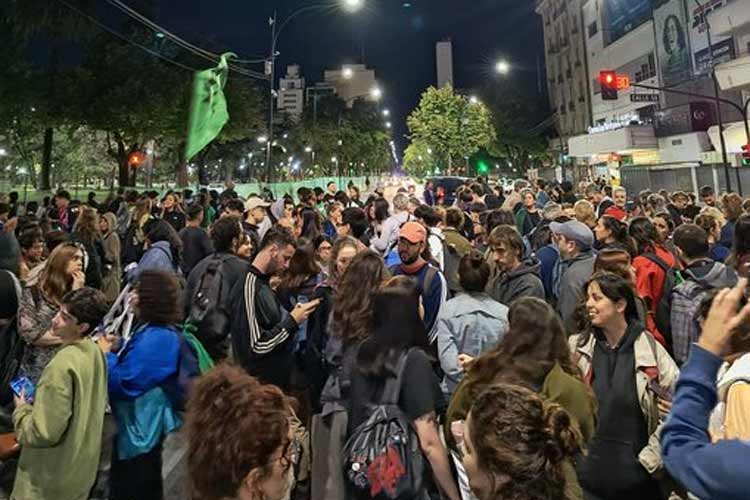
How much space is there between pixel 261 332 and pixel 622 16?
5647cm

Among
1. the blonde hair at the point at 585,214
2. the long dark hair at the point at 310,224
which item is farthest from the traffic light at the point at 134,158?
the blonde hair at the point at 585,214

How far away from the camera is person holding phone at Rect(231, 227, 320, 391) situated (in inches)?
164

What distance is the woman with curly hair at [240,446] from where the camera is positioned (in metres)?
1.93

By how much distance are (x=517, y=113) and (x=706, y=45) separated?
31032mm

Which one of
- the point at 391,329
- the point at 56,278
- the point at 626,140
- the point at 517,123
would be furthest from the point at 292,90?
the point at 391,329

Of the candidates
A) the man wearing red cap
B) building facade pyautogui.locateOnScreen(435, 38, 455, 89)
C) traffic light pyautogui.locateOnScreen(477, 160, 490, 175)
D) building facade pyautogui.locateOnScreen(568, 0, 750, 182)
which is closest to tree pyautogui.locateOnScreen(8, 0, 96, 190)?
the man wearing red cap

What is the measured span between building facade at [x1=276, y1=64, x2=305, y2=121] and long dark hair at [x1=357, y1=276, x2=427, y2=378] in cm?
17072

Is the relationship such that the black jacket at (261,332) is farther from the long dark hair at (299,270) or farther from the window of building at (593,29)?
the window of building at (593,29)

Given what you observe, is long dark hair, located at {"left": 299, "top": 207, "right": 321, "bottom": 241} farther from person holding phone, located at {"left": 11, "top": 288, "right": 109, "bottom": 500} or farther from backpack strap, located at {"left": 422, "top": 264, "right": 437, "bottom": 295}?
person holding phone, located at {"left": 11, "top": 288, "right": 109, "bottom": 500}

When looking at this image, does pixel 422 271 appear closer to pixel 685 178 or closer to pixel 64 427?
pixel 64 427

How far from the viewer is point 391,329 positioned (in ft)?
10.4

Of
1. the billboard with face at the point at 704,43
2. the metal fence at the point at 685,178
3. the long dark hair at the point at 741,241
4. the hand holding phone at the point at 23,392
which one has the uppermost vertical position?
the billboard with face at the point at 704,43

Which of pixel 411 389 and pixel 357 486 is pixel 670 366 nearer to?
pixel 411 389

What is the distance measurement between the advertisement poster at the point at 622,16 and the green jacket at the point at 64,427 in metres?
53.3
